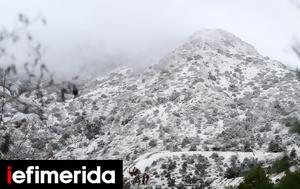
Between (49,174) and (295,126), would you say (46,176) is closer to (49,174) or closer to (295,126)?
(49,174)

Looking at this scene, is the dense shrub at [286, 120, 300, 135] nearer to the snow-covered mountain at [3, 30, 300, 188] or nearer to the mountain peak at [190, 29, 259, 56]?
the snow-covered mountain at [3, 30, 300, 188]

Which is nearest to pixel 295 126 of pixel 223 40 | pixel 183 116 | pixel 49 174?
pixel 49 174

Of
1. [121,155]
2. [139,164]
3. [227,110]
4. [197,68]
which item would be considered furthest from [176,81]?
[139,164]

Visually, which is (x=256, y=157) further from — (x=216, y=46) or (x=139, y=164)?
(x=216, y=46)

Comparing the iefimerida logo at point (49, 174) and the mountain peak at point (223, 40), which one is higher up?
the mountain peak at point (223, 40)

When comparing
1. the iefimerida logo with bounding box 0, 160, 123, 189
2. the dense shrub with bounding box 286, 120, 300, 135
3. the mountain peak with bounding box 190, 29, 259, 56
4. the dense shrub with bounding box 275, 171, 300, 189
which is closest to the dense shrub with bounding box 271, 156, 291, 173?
the dense shrub with bounding box 275, 171, 300, 189

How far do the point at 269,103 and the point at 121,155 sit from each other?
18268 mm

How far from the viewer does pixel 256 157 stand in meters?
51.9

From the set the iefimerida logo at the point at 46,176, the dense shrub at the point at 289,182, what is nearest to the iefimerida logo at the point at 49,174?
the iefimerida logo at the point at 46,176

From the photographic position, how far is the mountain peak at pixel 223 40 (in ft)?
286

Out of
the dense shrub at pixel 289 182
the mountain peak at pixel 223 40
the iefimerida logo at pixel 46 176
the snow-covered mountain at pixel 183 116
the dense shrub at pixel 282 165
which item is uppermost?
the mountain peak at pixel 223 40

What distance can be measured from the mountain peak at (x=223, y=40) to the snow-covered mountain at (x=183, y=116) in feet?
0.68

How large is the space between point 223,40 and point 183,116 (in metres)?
25.9

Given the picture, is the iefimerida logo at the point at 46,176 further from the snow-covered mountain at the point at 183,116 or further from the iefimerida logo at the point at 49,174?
the snow-covered mountain at the point at 183,116
